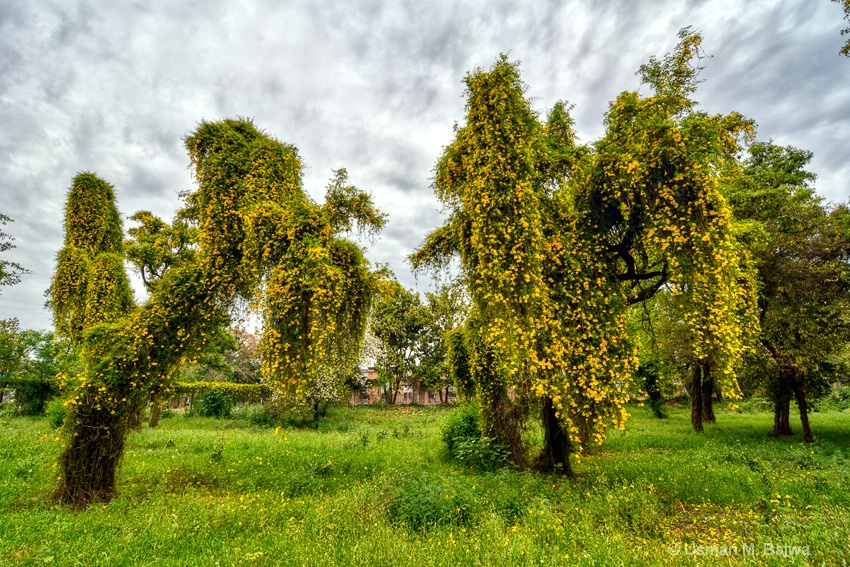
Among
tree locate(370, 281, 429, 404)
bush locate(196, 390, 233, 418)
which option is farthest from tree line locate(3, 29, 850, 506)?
tree locate(370, 281, 429, 404)

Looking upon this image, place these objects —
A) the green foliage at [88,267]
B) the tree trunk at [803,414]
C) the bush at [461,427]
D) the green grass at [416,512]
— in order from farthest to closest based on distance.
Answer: the tree trunk at [803,414]
the green foliage at [88,267]
the bush at [461,427]
the green grass at [416,512]

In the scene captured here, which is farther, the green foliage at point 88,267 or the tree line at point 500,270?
the green foliage at point 88,267

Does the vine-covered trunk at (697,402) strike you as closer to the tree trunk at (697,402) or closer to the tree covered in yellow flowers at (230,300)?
the tree trunk at (697,402)

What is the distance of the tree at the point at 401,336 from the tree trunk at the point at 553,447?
31609mm

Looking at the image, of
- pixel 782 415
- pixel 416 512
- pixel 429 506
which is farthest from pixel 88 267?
pixel 782 415

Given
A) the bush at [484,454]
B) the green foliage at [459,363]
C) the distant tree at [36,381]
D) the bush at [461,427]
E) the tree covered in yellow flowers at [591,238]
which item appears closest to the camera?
the tree covered in yellow flowers at [591,238]

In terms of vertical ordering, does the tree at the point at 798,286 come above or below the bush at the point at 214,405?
above

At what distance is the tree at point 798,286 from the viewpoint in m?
13.5

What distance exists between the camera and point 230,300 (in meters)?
8.84

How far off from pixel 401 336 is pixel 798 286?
3334 cm

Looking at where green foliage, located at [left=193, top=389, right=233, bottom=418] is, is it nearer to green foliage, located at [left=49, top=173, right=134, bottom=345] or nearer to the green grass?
green foliage, located at [left=49, top=173, right=134, bottom=345]

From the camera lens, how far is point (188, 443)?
1203 cm

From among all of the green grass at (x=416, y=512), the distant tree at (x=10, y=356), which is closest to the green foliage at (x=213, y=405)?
the distant tree at (x=10, y=356)

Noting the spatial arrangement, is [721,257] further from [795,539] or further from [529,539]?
[529,539]
